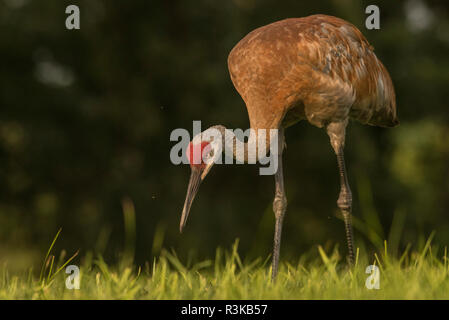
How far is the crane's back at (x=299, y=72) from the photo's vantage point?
4.51 meters

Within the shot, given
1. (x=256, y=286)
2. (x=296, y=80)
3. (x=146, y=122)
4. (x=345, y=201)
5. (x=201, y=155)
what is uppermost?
(x=146, y=122)

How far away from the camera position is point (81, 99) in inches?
428

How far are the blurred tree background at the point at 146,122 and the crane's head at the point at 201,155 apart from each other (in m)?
5.61

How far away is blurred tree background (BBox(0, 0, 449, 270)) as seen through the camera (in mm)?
10367

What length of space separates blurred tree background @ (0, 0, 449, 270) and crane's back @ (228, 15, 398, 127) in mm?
5197

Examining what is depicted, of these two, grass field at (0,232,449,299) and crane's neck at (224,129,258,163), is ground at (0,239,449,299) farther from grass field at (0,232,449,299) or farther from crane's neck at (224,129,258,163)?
crane's neck at (224,129,258,163)

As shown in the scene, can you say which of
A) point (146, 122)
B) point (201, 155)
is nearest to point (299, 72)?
point (201, 155)

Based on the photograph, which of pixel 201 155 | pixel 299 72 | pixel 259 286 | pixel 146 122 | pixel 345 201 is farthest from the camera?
pixel 146 122

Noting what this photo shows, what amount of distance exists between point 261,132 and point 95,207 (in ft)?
21.5

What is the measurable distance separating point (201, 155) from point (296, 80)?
88 centimetres

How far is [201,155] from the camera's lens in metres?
4.31

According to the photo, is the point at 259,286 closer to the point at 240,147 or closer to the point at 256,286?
the point at 256,286

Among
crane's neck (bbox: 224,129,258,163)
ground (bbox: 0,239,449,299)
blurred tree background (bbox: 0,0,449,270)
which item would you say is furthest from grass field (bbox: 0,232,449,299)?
blurred tree background (bbox: 0,0,449,270)

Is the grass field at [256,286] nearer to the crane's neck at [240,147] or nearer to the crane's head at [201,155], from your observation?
the crane's head at [201,155]
